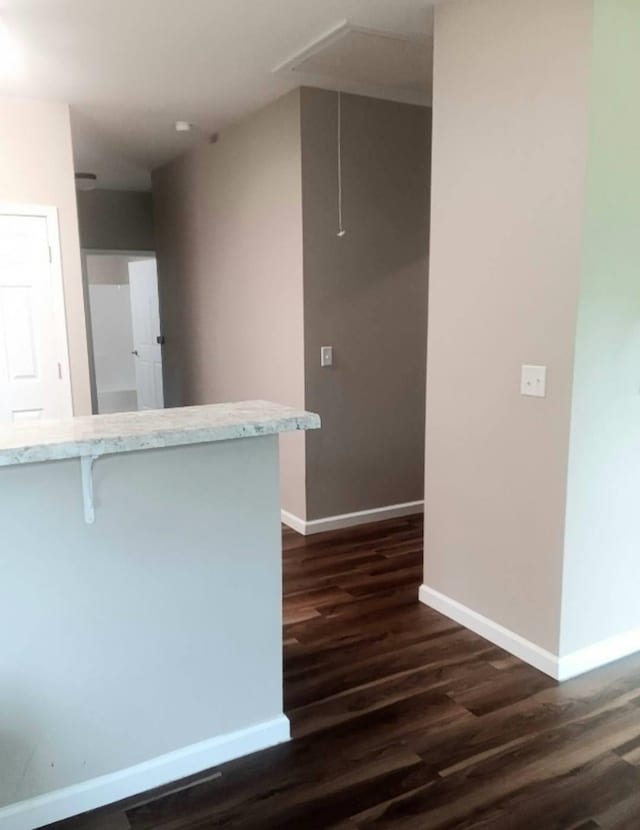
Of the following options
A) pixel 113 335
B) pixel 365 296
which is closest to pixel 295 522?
pixel 365 296

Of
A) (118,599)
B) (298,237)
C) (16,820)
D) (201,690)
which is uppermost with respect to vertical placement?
(298,237)

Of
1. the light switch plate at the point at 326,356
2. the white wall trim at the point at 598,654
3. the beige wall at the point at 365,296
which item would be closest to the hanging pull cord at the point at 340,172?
the beige wall at the point at 365,296

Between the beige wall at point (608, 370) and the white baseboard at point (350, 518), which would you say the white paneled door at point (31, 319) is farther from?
the beige wall at point (608, 370)

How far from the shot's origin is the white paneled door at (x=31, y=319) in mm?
3901

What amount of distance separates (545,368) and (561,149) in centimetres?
79

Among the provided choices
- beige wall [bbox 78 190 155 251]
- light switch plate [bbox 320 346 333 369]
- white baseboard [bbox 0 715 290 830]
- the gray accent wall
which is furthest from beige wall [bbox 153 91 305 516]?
white baseboard [bbox 0 715 290 830]

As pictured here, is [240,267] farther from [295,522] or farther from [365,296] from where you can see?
[295,522]

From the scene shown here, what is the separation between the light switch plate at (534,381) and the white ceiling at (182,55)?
5.24 feet

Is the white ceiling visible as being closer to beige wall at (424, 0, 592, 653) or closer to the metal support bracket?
beige wall at (424, 0, 592, 653)

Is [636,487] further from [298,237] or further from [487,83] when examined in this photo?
[298,237]

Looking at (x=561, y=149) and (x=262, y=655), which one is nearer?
(x=262, y=655)

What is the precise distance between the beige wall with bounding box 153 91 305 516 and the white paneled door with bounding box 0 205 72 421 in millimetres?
1256

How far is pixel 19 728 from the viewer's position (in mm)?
1796

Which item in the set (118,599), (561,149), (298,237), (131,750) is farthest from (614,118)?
(131,750)
